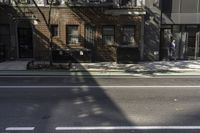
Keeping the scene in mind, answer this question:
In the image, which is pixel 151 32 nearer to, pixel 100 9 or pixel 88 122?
pixel 100 9

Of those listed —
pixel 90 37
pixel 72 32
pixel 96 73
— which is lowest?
pixel 96 73

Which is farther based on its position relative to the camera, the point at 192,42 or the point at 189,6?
the point at 192,42

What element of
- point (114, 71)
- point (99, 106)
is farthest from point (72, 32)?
point (99, 106)

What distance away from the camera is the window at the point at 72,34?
71.3 feet

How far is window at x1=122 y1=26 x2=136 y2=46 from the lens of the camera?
71.3 feet

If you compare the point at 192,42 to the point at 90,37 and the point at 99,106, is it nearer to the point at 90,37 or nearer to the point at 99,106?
the point at 90,37

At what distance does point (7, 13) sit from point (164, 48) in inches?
436

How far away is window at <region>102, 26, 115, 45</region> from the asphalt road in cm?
821

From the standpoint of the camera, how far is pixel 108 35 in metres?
21.9

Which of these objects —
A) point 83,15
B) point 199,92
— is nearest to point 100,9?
point 83,15

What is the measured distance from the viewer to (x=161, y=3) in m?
21.4

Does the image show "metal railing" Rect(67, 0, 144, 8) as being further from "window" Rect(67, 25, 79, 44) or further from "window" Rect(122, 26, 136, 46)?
"window" Rect(67, 25, 79, 44)

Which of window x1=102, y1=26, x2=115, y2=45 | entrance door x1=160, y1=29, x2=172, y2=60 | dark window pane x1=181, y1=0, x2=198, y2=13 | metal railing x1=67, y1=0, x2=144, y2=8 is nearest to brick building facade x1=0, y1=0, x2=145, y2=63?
window x1=102, y1=26, x2=115, y2=45

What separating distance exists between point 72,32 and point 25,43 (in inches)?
133
